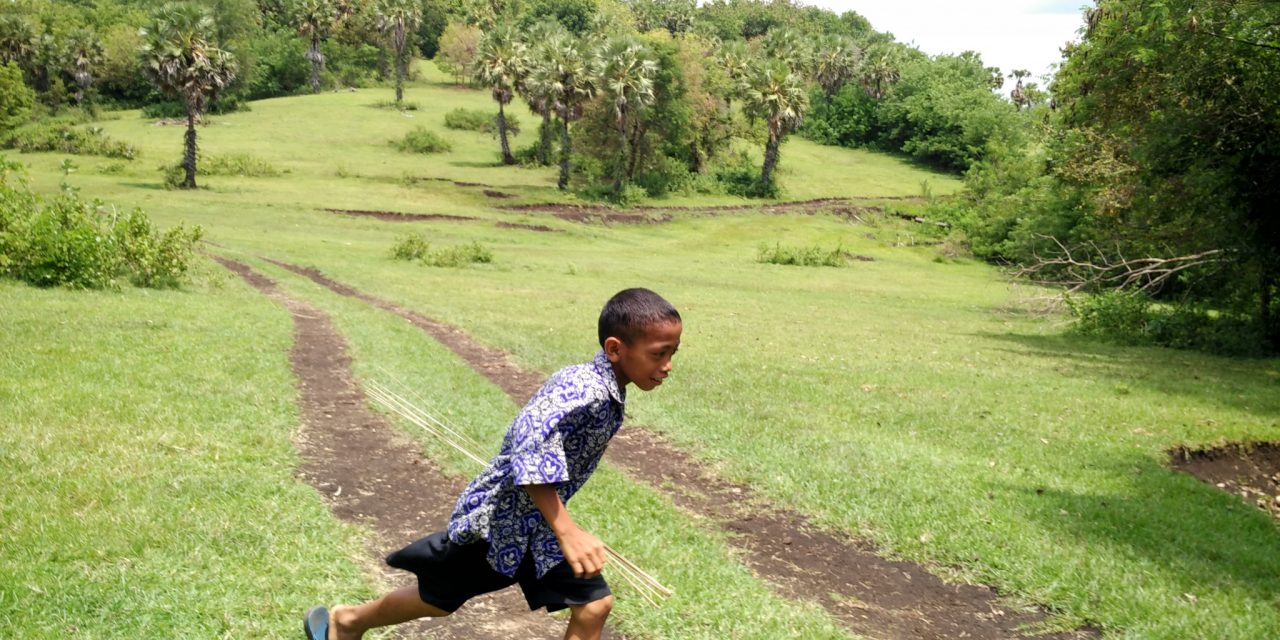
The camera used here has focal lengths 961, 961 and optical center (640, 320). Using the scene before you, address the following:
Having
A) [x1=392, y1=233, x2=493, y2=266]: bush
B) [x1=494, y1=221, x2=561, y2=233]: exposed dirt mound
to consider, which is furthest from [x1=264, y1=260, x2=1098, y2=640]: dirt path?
[x1=494, y1=221, x2=561, y2=233]: exposed dirt mound

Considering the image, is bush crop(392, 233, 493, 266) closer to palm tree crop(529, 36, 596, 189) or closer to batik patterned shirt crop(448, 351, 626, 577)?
palm tree crop(529, 36, 596, 189)

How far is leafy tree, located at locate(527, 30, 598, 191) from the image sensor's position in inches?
2520

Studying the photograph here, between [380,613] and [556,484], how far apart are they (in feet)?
4.39

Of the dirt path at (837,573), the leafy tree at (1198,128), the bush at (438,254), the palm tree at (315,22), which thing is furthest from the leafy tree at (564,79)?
the dirt path at (837,573)

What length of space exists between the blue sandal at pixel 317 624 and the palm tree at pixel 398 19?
307 feet

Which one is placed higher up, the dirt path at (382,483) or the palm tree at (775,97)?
the palm tree at (775,97)

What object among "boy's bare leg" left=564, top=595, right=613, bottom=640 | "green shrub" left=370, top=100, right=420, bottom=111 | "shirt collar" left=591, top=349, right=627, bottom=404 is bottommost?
"boy's bare leg" left=564, top=595, right=613, bottom=640

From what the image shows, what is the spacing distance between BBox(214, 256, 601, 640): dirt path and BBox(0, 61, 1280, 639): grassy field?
36 centimetres

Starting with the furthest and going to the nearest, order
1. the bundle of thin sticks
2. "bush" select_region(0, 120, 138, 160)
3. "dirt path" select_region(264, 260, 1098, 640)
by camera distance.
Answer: "bush" select_region(0, 120, 138, 160) → "dirt path" select_region(264, 260, 1098, 640) → the bundle of thin sticks

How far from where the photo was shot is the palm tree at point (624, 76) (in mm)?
63344

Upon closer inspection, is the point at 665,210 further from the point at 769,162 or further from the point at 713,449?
the point at 713,449

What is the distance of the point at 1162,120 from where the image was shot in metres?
20.1

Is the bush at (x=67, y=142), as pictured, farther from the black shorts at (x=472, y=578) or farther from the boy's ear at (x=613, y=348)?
the boy's ear at (x=613, y=348)

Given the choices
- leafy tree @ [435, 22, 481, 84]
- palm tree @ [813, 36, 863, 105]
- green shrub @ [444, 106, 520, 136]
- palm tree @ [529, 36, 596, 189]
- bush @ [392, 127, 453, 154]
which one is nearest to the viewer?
palm tree @ [529, 36, 596, 189]
